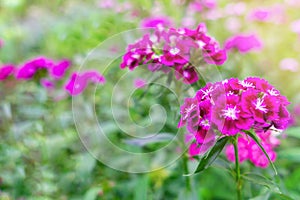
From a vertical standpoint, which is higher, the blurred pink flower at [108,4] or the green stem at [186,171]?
the blurred pink flower at [108,4]

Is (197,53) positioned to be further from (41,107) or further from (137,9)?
(137,9)

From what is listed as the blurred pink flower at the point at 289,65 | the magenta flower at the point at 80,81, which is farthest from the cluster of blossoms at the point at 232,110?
the blurred pink flower at the point at 289,65

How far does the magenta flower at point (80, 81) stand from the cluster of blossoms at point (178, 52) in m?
0.47

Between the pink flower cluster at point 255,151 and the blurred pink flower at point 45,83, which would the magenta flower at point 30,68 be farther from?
the pink flower cluster at point 255,151

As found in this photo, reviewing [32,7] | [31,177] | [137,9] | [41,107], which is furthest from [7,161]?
[32,7]

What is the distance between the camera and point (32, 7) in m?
8.19

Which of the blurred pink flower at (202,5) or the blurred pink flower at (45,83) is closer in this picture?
the blurred pink flower at (45,83)

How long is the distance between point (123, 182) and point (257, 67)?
4.25 feet

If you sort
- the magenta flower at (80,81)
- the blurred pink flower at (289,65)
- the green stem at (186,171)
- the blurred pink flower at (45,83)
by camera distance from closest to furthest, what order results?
the green stem at (186,171) → the magenta flower at (80,81) → the blurred pink flower at (45,83) → the blurred pink flower at (289,65)

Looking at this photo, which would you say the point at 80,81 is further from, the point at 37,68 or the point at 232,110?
the point at 232,110

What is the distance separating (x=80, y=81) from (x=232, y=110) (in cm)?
103

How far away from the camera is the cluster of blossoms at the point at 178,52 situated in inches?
62.6

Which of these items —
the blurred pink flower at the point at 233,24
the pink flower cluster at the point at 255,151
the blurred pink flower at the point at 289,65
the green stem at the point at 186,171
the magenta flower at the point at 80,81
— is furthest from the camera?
the blurred pink flower at the point at 233,24

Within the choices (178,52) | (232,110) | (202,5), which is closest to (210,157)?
(232,110)
